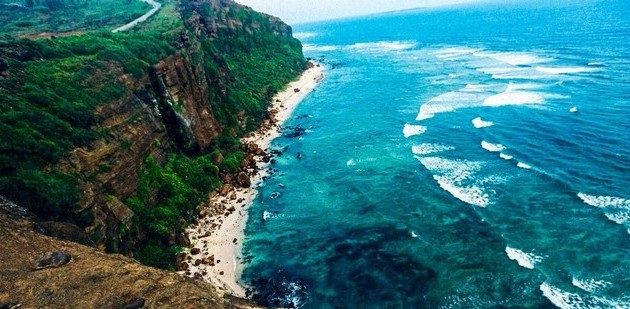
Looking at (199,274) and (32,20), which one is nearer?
(199,274)

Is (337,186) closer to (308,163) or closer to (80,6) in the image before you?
(308,163)

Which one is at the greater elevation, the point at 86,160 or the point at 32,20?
the point at 32,20

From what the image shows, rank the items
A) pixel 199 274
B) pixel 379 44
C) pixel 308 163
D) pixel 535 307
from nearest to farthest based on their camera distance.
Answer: pixel 535 307 < pixel 199 274 < pixel 308 163 < pixel 379 44

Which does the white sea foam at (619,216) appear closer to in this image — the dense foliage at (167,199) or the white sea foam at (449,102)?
the white sea foam at (449,102)

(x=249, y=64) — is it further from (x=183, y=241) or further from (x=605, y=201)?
(x=605, y=201)

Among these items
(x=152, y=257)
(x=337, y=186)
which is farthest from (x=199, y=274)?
(x=337, y=186)

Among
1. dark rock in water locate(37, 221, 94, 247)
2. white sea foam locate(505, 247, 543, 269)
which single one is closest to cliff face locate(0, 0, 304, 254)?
dark rock in water locate(37, 221, 94, 247)

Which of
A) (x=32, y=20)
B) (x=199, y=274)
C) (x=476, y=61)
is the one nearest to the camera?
(x=199, y=274)

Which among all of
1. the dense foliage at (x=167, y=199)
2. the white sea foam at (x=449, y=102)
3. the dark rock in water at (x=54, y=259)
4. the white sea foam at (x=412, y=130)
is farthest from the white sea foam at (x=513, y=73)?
the dark rock in water at (x=54, y=259)
